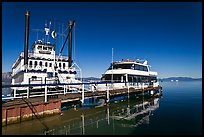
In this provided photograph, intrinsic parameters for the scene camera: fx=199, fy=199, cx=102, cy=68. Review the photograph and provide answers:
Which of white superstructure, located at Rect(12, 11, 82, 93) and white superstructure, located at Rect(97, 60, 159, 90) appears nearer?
white superstructure, located at Rect(12, 11, 82, 93)

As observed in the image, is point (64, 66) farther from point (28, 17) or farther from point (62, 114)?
point (62, 114)

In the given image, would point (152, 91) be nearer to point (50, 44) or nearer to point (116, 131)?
point (50, 44)

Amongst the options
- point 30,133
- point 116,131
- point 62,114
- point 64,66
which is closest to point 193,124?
point 116,131

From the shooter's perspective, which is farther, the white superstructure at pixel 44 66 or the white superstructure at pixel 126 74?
the white superstructure at pixel 126 74

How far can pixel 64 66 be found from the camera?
30.1 m

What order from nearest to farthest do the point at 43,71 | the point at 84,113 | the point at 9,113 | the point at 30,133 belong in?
the point at 30,133 < the point at 9,113 < the point at 84,113 < the point at 43,71

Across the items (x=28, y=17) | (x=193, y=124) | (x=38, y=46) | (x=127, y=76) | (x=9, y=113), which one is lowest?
(x=193, y=124)

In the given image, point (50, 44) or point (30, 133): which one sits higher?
point (50, 44)

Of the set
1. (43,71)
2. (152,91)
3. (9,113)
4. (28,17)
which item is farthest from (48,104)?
(152,91)

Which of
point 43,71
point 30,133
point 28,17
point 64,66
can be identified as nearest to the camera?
point 30,133

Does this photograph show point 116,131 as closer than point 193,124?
Yes

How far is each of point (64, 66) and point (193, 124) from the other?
20468mm

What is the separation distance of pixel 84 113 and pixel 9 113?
6.35 meters

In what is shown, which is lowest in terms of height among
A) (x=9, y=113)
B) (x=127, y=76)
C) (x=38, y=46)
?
(x=9, y=113)
